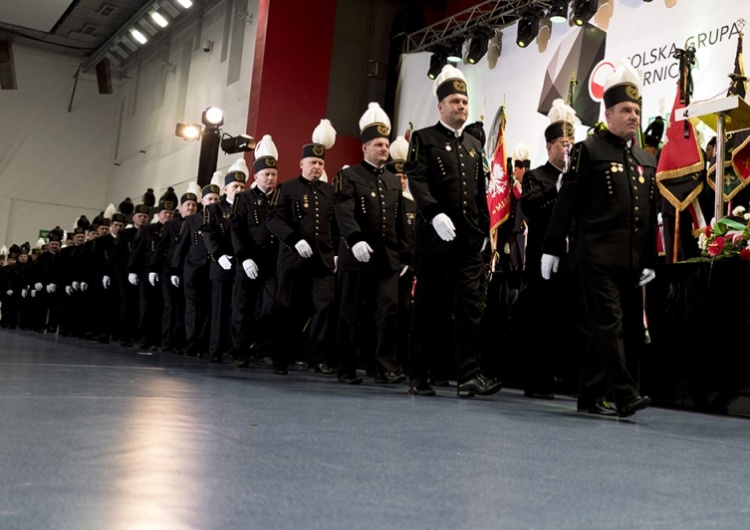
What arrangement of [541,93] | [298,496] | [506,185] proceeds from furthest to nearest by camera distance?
[541,93], [506,185], [298,496]

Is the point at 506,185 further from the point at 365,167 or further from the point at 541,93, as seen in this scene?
the point at 541,93

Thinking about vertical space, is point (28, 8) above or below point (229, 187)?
above

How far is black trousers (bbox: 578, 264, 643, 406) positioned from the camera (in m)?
3.26

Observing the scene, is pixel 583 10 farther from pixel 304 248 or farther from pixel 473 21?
pixel 304 248

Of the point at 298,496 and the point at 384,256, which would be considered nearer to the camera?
the point at 298,496

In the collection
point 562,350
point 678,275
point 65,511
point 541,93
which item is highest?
point 541,93

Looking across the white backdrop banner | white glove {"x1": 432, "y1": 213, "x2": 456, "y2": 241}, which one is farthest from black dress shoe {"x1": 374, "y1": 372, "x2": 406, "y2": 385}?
the white backdrop banner

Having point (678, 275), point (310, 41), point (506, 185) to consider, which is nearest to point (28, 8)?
point (310, 41)

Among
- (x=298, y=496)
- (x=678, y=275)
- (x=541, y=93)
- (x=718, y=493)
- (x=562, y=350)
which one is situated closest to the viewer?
(x=298, y=496)

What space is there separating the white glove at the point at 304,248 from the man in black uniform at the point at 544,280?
4.36 ft

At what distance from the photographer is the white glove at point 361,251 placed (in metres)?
4.48

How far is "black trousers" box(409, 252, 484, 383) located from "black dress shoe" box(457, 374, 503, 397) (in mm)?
32

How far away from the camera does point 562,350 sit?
15.6 ft

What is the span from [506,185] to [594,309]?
347 centimetres
